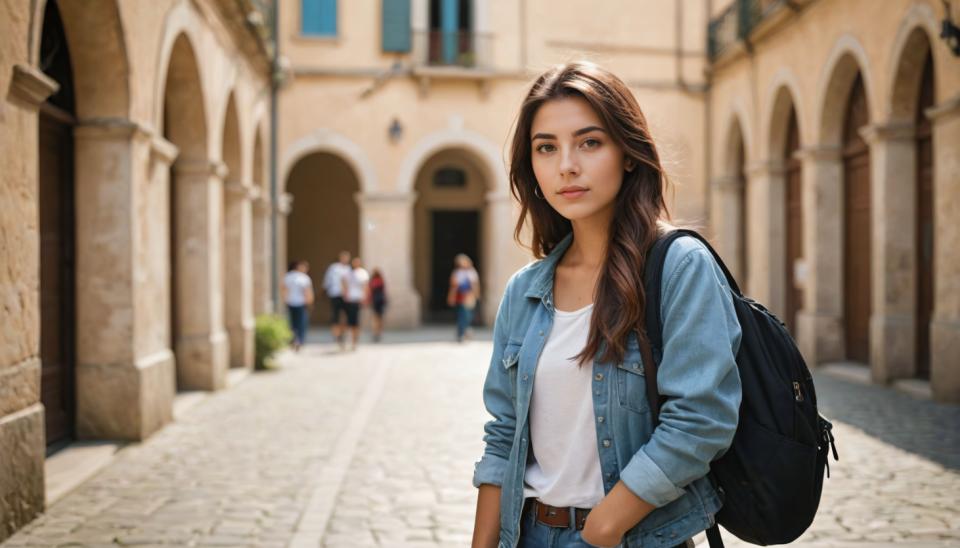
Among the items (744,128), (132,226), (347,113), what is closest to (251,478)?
(132,226)

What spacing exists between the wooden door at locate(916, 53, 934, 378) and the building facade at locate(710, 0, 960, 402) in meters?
0.02

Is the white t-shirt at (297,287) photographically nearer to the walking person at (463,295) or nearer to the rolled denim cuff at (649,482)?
the walking person at (463,295)

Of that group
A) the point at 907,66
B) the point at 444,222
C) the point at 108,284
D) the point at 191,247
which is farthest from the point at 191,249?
the point at 444,222

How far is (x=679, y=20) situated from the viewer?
74.8 ft

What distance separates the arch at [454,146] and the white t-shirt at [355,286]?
13.7ft

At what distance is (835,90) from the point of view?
1384 cm

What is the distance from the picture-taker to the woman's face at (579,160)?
211cm

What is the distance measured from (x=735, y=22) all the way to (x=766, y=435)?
62.5ft

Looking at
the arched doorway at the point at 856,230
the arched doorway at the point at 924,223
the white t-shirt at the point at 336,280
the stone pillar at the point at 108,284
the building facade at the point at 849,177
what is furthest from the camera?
the white t-shirt at the point at 336,280

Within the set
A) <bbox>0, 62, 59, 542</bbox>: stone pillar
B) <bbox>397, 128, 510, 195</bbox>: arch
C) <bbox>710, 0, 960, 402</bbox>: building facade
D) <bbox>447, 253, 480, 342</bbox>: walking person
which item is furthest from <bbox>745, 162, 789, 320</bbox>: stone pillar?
<bbox>0, 62, 59, 542</bbox>: stone pillar

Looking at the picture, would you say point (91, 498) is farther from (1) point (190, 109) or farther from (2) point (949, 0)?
(2) point (949, 0)

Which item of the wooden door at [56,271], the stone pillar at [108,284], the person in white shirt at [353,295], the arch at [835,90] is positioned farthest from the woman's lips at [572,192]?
the person in white shirt at [353,295]

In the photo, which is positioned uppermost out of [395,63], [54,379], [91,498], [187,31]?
[395,63]

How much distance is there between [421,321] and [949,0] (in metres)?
17.3
